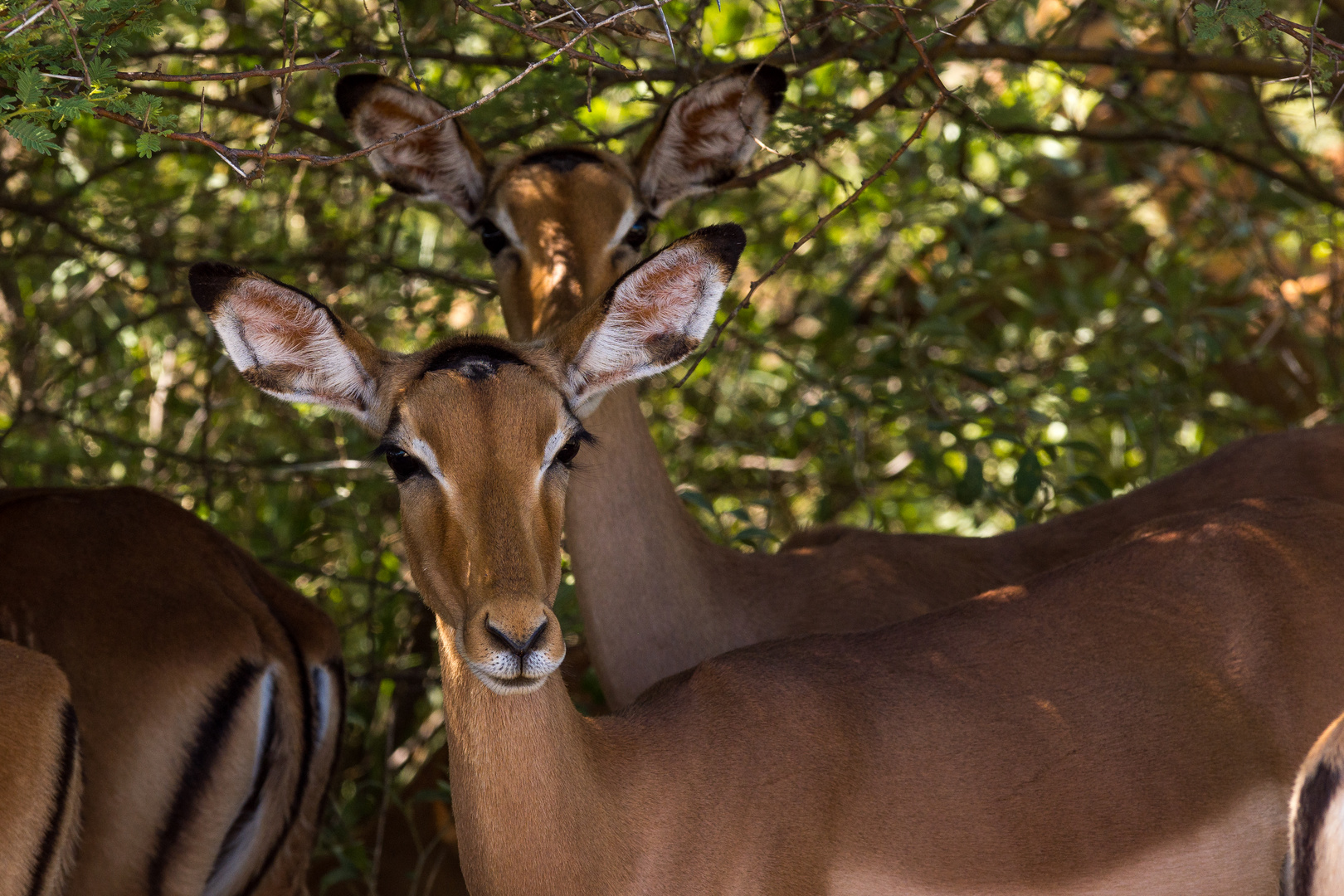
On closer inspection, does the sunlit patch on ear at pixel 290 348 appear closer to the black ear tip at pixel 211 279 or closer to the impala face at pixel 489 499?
the black ear tip at pixel 211 279

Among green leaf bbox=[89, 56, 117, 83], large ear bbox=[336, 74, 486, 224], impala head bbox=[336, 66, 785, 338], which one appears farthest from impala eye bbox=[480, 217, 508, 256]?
green leaf bbox=[89, 56, 117, 83]

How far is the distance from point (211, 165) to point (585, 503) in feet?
10.2

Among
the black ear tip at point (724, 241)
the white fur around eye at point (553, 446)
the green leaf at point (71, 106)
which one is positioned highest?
the green leaf at point (71, 106)

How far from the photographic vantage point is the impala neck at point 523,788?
2953mm

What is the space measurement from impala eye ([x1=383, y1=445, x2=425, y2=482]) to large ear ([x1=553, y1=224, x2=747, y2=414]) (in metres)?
0.47

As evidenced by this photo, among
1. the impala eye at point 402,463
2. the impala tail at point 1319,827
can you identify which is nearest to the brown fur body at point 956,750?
the impala eye at point 402,463

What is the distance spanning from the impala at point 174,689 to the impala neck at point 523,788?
105 centimetres

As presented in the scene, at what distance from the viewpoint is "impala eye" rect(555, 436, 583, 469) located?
3.10m

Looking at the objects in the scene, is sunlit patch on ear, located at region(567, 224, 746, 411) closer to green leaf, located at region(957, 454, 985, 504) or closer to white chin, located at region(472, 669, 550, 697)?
white chin, located at region(472, 669, 550, 697)

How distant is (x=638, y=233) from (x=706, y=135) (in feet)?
1.48

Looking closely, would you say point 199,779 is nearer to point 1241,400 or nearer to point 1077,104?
point 1241,400

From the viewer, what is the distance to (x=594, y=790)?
3021mm

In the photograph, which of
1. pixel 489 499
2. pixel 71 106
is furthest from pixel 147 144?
pixel 489 499

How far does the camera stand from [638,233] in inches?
183
